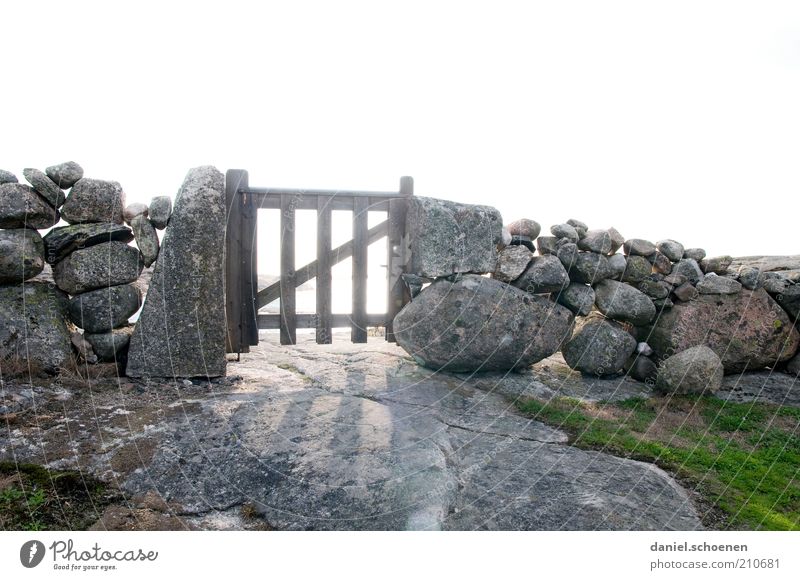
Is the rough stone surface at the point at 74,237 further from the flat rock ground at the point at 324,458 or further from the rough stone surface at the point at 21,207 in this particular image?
the flat rock ground at the point at 324,458

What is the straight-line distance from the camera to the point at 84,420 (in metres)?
5.66

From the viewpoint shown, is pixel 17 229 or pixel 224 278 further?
pixel 224 278

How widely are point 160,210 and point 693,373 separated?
290 inches

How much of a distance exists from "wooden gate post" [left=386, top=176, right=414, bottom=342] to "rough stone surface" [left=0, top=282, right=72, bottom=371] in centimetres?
421

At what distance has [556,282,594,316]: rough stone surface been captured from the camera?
836cm

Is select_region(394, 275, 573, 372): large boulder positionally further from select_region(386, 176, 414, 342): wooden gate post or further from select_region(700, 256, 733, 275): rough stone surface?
select_region(700, 256, 733, 275): rough stone surface

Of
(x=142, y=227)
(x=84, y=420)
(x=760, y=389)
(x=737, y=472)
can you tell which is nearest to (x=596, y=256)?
(x=760, y=389)

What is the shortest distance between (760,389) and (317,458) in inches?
269

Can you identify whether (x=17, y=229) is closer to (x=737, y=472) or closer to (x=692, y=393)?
(x=737, y=472)

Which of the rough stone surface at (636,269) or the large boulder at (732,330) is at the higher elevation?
the rough stone surface at (636,269)

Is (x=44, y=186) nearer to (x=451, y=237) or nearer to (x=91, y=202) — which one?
(x=91, y=202)

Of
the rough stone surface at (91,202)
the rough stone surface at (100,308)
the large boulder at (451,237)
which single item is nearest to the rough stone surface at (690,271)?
the large boulder at (451,237)

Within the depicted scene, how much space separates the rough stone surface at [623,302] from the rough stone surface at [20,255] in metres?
7.62

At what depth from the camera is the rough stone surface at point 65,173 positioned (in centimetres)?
692
